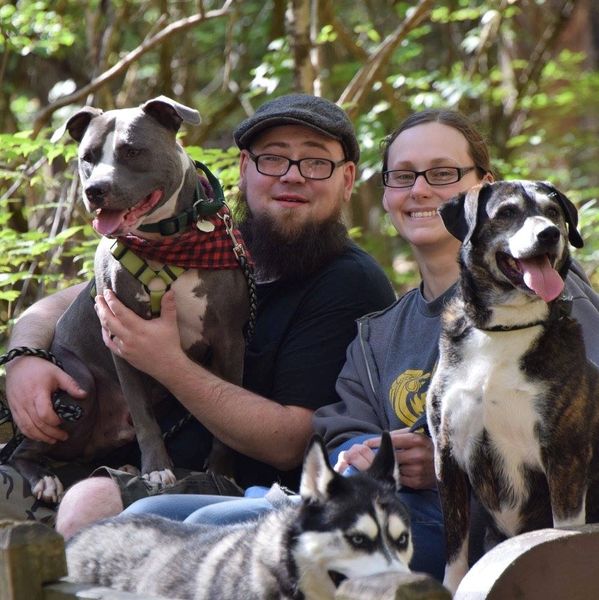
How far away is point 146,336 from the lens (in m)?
3.78

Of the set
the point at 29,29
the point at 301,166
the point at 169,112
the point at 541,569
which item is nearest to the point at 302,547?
the point at 541,569

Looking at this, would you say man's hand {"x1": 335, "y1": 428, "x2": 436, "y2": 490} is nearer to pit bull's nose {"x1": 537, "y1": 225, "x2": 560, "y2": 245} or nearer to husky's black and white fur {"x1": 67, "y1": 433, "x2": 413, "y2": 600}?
husky's black and white fur {"x1": 67, "y1": 433, "x2": 413, "y2": 600}

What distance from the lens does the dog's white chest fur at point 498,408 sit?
8.98ft

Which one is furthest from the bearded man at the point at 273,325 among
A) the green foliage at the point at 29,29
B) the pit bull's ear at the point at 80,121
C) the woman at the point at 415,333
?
the green foliage at the point at 29,29

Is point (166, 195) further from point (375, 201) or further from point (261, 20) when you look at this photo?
point (375, 201)

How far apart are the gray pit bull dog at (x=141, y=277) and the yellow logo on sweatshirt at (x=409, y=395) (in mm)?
797

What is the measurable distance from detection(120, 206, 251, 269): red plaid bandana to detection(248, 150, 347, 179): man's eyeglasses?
1.32 feet

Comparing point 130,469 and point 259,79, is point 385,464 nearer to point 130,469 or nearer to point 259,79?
point 130,469

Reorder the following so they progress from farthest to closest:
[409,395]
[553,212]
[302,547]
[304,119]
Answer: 1. [304,119]
2. [409,395]
3. [553,212]
4. [302,547]

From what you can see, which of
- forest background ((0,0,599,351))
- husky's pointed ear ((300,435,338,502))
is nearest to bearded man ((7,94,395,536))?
forest background ((0,0,599,351))

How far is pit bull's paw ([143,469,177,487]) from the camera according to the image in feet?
12.0

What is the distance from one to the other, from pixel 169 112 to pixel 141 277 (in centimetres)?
62

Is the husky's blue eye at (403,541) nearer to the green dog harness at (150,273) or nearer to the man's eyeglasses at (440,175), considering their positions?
the man's eyeglasses at (440,175)

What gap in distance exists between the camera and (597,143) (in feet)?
40.1
